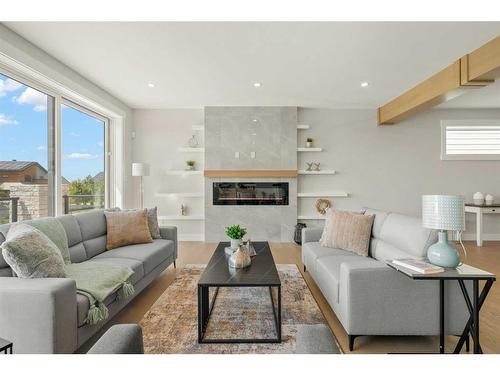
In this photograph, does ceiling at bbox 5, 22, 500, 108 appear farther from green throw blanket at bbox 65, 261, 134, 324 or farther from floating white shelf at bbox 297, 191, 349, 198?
green throw blanket at bbox 65, 261, 134, 324

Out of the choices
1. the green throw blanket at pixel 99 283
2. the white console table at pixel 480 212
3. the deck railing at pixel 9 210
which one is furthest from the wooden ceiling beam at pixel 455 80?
the deck railing at pixel 9 210

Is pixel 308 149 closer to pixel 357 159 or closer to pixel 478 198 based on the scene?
pixel 357 159

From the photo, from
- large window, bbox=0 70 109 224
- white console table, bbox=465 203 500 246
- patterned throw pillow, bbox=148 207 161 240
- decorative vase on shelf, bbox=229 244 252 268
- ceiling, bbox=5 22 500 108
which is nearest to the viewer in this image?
decorative vase on shelf, bbox=229 244 252 268

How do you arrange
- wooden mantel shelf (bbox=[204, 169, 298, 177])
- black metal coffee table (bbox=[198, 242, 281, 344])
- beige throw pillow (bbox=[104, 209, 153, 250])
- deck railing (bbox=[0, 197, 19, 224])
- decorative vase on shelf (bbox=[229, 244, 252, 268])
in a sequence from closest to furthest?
black metal coffee table (bbox=[198, 242, 281, 344]) < decorative vase on shelf (bbox=[229, 244, 252, 268]) < deck railing (bbox=[0, 197, 19, 224]) < beige throw pillow (bbox=[104, 209, 153, 250]) < wooden mantel shelf (bbox=[204, 169, 298, 177])

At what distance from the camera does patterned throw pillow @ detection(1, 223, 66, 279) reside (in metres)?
1.73

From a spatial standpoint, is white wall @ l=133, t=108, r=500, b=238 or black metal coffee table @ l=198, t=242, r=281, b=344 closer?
black metal coffee table @ l=198, t=242, r=281, b=344

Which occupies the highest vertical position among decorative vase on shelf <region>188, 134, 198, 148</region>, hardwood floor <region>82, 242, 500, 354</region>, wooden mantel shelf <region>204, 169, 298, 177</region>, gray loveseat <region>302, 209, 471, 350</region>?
decorative vase on shelf <region>188, 134, 198, 148</region>

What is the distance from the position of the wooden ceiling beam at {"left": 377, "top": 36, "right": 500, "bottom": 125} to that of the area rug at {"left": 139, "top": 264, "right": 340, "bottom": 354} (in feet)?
9.74

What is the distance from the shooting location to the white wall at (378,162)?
553 cm

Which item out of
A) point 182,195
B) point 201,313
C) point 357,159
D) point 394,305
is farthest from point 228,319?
point 357,159

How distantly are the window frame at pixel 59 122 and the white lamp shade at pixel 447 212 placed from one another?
12.4 ft

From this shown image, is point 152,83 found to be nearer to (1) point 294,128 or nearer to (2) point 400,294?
(1) point 294,128

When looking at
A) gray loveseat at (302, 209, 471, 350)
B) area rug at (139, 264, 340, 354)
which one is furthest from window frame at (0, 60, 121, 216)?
gray loveseat at (302, 209, 471, 350)
